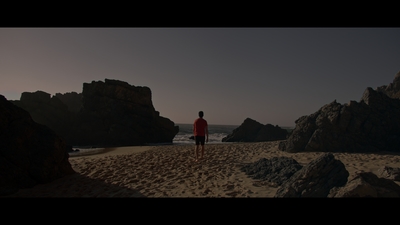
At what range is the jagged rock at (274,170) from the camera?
18.9 feet

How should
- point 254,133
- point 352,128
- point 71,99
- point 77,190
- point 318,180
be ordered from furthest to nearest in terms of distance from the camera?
1. point 71,99
2. point 254,133
3. point 352,128
4. point 77,190
5. point 318,180

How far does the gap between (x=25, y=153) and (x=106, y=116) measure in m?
26.8

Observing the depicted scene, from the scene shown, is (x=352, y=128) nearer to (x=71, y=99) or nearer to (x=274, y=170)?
(x=274, y=170)

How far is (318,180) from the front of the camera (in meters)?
4.20

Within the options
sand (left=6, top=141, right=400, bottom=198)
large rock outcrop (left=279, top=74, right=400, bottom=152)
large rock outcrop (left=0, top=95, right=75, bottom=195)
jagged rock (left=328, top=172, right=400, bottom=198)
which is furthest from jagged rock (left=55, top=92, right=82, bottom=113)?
jagged rock (left=328, top=172, right=400, bottom=198)

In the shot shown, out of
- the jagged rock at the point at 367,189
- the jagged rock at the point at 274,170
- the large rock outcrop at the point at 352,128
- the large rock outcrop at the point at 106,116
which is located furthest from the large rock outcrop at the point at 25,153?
the large rock outcrop at the point at 106,116

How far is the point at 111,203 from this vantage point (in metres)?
1.56

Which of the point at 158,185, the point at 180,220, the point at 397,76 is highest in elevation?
the point at 397,76

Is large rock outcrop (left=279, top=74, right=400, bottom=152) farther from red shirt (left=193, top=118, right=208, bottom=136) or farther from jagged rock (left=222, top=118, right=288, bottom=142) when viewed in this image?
jagged rock (left=222, top=118, right=288, bottom=142)

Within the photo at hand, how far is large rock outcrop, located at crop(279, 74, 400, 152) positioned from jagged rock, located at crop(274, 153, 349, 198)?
299 inches

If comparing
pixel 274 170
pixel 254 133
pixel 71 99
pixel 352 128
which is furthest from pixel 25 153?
pixel 71 99

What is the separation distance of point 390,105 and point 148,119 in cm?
2821
